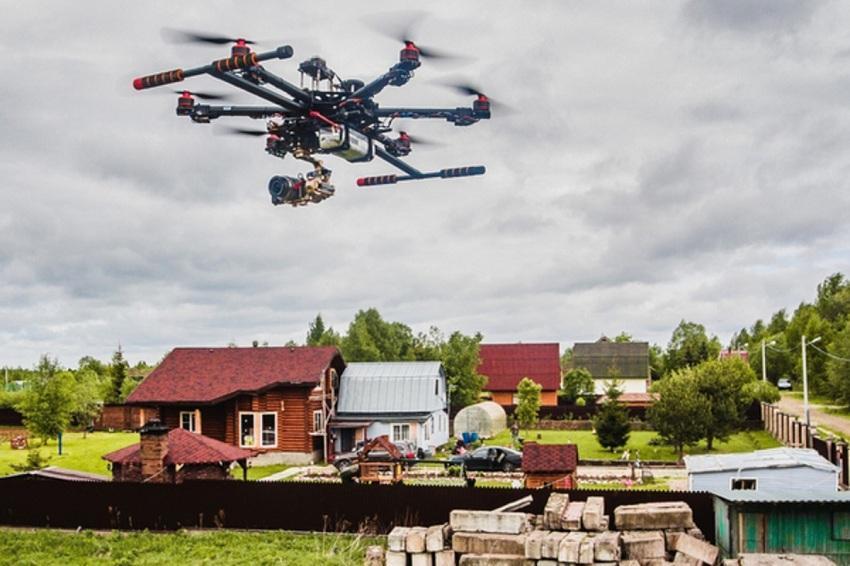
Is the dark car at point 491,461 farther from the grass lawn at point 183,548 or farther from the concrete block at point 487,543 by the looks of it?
the concrete block at point 487,543

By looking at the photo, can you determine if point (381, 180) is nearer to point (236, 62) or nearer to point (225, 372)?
point (236, 62)

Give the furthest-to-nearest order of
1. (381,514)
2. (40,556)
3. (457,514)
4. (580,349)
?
(580,349) → (381,514) → (40,556) → (457,514)

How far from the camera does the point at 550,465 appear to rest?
24656 mm

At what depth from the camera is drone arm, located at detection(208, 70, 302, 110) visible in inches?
762

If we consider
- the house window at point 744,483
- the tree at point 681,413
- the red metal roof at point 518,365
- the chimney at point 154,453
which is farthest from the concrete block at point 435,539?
the red metal roof at point 518,365

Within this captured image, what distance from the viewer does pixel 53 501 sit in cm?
2155

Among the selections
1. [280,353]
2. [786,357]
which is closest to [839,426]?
[280,353]

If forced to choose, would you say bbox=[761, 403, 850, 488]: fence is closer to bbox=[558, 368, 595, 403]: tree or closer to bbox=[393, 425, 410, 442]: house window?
bbox=[393, 425, 410, 442]: house window

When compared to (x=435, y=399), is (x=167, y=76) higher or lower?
higher

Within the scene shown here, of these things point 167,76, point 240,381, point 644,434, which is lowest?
point 644,434

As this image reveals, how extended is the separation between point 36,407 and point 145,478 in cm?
2434

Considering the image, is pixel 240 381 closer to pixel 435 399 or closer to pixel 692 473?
pixel 435 399

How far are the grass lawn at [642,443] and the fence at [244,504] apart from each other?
19.9 m

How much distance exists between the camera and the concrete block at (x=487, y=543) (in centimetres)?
1519
